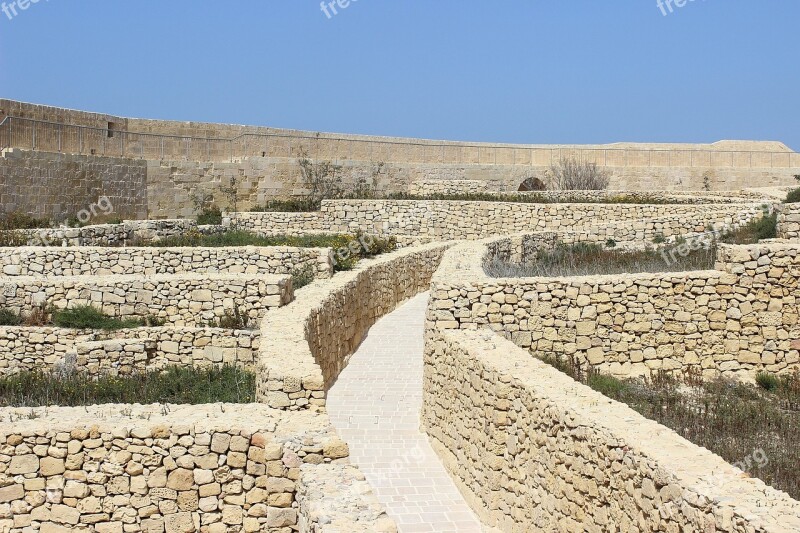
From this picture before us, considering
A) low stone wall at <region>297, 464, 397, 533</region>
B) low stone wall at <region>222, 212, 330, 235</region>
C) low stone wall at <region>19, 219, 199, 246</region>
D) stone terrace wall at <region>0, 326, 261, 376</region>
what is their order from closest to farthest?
1. low stone wall at <region>297, 464, 397, 533</region>
2. stone terrace wall at <region>0, 326, 261, 376</region>
3. low stone wall at <region>19, 219, 199, 246</region>
4. low stone wall at <region>222, 212, 330, 235</region>

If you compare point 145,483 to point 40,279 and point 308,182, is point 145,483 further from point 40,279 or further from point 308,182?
point 308,182

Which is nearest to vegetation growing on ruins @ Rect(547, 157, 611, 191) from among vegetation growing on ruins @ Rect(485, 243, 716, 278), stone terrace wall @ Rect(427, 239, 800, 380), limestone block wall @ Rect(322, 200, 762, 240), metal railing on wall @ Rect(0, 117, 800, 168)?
metal railing on wall @ Rect(0, 117, 800, 168)

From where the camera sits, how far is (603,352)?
440 inches

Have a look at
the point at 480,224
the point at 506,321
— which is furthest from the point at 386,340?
the point at 480,224

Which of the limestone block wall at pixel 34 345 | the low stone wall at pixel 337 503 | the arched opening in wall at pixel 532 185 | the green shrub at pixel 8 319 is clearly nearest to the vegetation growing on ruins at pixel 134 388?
the limestone block wall at pixel 34 345

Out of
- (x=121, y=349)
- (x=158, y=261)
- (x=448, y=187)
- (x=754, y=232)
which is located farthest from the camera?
(x=448, y=187)

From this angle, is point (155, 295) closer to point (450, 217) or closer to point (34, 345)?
point (34, 345)

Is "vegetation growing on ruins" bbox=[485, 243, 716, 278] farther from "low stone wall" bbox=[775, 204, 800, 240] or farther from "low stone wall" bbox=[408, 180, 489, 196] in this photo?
"low stone wall" bbox=[408, 180, 489, 196]

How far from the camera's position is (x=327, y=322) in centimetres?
1320

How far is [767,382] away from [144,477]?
7688 millimetres

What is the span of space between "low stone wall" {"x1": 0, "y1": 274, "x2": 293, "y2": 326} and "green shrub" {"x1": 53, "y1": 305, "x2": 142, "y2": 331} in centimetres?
39

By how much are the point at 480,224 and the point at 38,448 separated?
808 inches

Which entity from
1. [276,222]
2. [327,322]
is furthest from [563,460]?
[276,222]

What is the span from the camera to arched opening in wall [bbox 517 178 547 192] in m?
35.7
